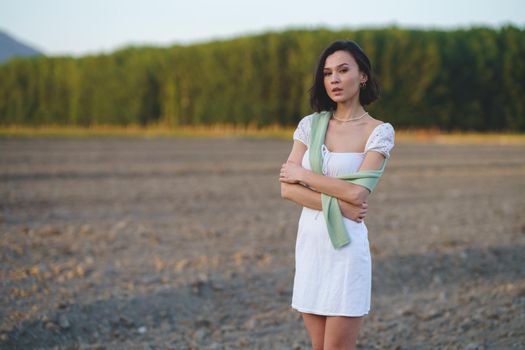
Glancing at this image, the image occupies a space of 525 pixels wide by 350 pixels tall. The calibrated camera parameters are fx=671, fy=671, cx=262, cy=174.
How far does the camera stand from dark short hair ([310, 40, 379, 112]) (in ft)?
10.2

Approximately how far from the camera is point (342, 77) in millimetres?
3094

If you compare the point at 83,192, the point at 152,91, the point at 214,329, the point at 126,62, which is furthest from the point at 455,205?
the point at 126,62

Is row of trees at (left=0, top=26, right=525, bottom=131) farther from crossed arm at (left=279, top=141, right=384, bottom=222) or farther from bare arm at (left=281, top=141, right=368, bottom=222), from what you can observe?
crossed arm at (left=279, top=141, right=384, bottom=222)

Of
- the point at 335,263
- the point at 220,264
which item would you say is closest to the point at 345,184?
the point at 335,263

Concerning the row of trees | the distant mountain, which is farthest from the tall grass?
the distant mountain

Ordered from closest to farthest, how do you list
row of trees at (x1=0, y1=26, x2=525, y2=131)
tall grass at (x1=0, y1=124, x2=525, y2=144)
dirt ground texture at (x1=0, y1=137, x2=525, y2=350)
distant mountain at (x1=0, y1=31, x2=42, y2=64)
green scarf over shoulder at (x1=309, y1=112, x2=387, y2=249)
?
green scarf over shoulder at (x1=309, y1=112, x2=387, y2=249), dirt ground texture at (x1=0, y1=137, x2=525, y2=350), tall grass at (x1=0, y1=124, x2=525, y2=144), row of trees at (x1=0, y1=26, x2=525, y2=131), distant mountain at (x1=0, y1=31, x2=42, y2=64)

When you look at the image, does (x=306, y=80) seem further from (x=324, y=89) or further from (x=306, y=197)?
(x=306, y=197)

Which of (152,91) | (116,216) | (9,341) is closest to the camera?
(9,341)

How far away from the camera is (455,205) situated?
11.7m

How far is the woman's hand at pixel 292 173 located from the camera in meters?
3.09

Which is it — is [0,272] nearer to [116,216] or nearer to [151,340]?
[151,340]

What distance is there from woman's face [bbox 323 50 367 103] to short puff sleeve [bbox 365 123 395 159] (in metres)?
0.22

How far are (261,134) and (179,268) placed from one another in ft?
91.9

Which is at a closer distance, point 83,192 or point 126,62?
point 83,192
